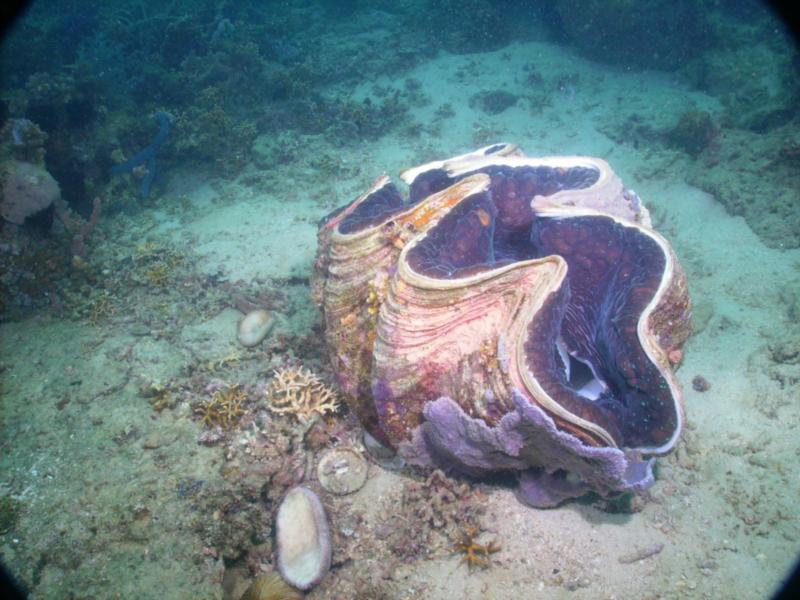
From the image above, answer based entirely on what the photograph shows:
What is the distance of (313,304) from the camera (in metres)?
4.73

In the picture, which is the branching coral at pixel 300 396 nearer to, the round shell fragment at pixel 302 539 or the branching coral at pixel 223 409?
the branching coral at pixel 223 409

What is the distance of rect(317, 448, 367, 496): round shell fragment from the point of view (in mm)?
3404

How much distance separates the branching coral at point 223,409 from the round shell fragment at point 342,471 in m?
0.88

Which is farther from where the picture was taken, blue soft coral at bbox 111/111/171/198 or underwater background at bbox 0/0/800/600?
blue soft coral at bbox 111/111/171/198

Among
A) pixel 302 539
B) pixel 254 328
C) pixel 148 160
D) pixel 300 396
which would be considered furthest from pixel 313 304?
pixel 148 160

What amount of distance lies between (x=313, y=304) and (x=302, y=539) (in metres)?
2.34

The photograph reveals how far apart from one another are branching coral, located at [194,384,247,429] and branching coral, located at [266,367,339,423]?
273 mm

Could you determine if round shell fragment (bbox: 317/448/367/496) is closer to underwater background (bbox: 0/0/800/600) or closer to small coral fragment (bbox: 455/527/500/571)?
underwater background (bbox: 0/0/800/600)

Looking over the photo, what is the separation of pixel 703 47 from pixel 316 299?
12.9 meters

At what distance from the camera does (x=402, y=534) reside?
312cm

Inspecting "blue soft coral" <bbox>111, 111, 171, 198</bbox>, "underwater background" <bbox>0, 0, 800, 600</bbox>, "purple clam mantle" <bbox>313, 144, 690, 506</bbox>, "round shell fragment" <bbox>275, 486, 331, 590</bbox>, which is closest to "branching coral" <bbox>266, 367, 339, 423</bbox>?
"underwater background" <bbox>0, 0, 800, 600</bbox>

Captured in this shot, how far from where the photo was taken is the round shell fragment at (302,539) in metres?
2.96

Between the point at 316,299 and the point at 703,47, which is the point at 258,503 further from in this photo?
the point at 703,47

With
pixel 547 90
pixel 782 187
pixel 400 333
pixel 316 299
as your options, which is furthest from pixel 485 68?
pixel 400 333
